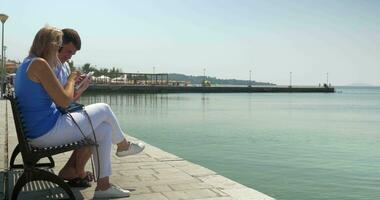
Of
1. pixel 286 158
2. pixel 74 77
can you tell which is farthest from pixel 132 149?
pixel 286 158

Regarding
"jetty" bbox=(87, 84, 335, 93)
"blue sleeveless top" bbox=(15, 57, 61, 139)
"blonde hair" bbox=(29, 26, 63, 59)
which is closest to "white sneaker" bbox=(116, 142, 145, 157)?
"blue sleeveless top" bbox=(15, 57, 61, 139)

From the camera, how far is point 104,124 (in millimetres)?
3869

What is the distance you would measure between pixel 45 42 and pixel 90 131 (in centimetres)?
77

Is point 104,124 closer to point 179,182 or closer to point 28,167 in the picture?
point 28,167

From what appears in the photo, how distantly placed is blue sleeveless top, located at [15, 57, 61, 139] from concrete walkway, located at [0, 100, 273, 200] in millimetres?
838

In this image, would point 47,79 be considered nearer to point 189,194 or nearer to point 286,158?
point 189,194

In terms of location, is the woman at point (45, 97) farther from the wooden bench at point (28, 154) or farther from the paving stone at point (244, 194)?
the paving stone at point (244, 194)

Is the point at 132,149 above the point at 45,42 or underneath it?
underneath

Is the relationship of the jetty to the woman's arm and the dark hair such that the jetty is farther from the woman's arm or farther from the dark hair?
the woman's arm

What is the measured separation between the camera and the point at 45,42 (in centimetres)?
355

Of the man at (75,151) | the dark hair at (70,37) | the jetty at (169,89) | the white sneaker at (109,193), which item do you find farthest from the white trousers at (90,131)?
the jetty at (169,89)

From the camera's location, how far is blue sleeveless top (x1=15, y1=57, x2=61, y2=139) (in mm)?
3521

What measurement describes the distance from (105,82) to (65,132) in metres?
86.7

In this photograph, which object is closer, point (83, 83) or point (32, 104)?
point (32, 104)
